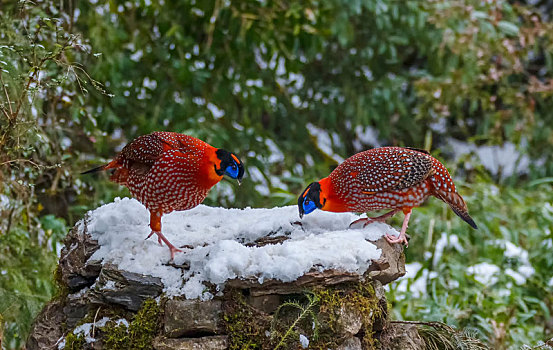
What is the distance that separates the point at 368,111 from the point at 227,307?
A: 3.56 metres

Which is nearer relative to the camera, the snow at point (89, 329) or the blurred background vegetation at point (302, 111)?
the snow at point (89, 329)

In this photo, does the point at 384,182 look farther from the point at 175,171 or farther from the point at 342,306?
the point at 175,171

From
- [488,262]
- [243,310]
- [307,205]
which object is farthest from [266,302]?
[488,262]

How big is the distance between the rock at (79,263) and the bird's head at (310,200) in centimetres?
71

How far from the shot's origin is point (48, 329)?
7.04ft

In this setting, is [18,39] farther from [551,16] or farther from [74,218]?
[551,16]

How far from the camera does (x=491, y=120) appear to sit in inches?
213

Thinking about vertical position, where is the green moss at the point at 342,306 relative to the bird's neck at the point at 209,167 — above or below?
Answer: below

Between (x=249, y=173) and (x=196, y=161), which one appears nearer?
(x=196, y=161)

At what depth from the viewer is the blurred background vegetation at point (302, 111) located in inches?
112

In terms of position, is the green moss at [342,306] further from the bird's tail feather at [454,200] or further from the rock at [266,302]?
the bird's tail feather at [454,200]

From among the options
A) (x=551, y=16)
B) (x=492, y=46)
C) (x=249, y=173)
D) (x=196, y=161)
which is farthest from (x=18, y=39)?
(x=551, y=16)

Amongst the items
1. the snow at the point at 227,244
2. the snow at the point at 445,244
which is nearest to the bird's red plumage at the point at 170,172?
the snow at the point at 227,244

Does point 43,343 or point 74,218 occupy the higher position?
point 43,343
